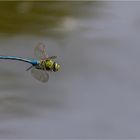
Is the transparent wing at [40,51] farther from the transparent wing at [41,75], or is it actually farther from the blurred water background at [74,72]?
the blurred water background at [74,72]

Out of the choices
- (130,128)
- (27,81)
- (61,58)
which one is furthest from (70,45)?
(130,128)

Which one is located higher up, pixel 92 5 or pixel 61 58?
pixel 92 5

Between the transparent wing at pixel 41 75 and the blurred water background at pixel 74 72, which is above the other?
the blurred water background at pixel 74 72

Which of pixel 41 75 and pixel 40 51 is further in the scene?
pixel 40 51

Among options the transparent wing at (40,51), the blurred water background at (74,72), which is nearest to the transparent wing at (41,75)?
the transparent wing at (40,51)

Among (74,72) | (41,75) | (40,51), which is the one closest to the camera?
(41,75)

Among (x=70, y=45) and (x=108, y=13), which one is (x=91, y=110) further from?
(x=108, y=13)

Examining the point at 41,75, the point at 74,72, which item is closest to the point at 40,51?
the point at 41,75

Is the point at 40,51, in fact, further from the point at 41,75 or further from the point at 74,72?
the point at 74,72

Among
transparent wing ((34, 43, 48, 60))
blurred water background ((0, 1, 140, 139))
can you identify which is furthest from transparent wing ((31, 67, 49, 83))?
blurred water background ((0, 1, 140, 139))
